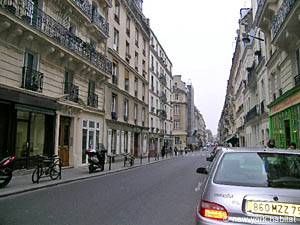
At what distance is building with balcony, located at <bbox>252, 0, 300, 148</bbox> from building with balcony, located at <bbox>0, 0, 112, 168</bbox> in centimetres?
1118

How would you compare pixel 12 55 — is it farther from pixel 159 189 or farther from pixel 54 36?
pixel 159 189

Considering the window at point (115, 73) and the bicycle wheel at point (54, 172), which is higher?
the window at point (115, 73)

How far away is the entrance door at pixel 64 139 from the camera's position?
20812 millimetres

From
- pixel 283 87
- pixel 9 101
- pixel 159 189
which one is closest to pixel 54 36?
pixel 9 101

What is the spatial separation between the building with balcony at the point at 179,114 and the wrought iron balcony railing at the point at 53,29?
6759 centimetres

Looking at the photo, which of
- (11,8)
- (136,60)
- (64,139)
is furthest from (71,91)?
(136,60)

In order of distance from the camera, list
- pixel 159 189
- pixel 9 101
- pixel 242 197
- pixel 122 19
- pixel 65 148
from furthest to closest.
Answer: pixel 122 19 < pixel 65 148 < pixel 9 101 < pixel 159 189 < pixel 242 197

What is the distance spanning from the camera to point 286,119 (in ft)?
61.4

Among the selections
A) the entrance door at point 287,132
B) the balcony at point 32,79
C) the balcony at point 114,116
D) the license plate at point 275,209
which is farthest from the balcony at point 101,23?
the license plate at point 275,209

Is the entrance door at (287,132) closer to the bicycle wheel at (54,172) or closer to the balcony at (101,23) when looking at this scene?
the bicycle wheel at (54,172)

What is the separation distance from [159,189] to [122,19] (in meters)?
25.2

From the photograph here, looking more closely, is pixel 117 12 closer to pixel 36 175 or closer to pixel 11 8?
pixel 11 8

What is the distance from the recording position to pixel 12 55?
1565cm

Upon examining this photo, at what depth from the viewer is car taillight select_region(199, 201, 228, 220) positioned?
3.80 meters
